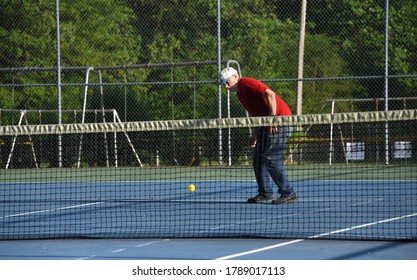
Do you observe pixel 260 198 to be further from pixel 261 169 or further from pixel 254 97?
pixel 254 97

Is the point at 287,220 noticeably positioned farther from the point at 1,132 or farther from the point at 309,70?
the point at 309,70

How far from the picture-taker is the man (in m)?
9.35

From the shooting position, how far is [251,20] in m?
24.3

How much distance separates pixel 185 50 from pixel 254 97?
50.0ft

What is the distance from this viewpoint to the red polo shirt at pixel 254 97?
30.9 ft

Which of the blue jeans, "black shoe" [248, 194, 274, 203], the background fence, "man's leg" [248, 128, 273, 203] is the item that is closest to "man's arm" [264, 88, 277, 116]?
the blue jeans

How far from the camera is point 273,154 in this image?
→ 9578 mm

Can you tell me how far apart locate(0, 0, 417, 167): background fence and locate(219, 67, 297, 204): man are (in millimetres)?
9782

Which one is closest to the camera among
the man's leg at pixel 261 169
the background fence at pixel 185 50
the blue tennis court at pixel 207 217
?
the blue tennis court at pixel 207 217

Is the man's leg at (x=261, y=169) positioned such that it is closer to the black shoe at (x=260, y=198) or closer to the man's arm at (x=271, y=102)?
the black shoe at (x=260, y=198)

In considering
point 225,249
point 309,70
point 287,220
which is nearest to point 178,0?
point 309,70

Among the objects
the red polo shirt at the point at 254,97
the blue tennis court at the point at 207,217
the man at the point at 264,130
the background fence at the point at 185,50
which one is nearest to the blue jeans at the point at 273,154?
the man at the point at 264,130

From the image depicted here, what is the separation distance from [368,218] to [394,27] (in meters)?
20.0

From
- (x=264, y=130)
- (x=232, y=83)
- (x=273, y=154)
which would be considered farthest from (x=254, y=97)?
(x=273, y=154)
